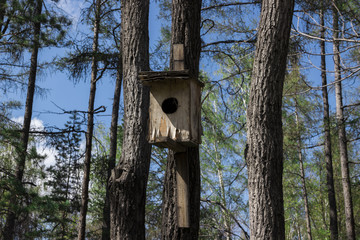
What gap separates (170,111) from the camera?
3805 millimetres

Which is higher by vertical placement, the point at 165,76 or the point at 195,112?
the point at 165,76

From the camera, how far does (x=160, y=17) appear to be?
10289mm

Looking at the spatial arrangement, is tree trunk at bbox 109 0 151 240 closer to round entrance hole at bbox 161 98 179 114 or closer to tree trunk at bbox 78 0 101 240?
round entrance hole at bbox 161 98 179 114

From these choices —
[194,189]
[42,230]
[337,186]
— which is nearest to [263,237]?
[194,189]

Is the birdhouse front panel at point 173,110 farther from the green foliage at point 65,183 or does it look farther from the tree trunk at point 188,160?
the green foliage at point 65,183

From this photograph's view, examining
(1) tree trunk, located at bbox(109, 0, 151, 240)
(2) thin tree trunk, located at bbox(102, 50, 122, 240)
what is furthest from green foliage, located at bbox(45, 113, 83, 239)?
(1) tree trunk, located at bbox(109, 0, 151, 240)

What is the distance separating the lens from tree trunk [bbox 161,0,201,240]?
4.08 m

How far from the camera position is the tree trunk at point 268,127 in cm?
480

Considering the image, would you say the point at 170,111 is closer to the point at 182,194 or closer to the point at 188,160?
the point at 188,160

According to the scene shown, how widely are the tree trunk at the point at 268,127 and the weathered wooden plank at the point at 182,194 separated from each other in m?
1.22

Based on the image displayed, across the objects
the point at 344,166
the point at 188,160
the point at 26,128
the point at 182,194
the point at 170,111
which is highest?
the point at 26,128

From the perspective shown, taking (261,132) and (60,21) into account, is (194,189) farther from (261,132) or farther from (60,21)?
(60,21)

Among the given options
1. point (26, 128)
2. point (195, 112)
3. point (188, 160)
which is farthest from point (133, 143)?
point (26, 128)

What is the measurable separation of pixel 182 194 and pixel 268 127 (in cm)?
151
